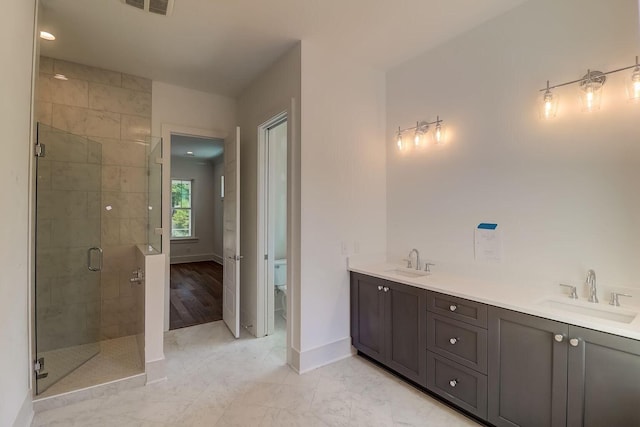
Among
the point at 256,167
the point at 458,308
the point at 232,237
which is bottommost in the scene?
the point at 458,308

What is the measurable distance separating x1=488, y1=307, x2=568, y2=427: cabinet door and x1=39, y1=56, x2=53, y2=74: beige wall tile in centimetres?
425

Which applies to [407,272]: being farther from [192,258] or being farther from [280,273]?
[192,258]

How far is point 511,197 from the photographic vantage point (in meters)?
2.20

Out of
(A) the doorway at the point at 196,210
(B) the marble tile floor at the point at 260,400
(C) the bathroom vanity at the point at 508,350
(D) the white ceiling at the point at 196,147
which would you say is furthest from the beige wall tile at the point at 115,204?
(A) the doorway at the point at 196,210

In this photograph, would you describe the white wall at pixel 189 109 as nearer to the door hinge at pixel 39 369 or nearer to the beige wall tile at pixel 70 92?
the beige wall tile at pixel 70 92

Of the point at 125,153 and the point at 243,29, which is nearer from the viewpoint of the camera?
the point at 243,29

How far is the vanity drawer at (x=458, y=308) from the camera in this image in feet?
6.25

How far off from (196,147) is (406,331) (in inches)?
229

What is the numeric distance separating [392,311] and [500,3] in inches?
95.3

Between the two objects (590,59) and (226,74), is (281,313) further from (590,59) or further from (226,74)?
(590,59)

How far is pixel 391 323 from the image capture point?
8.20 ft

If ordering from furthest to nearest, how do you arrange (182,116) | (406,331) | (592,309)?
(182,116)
(406,331)
(592,309)

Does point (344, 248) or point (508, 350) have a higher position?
point (344, 248)

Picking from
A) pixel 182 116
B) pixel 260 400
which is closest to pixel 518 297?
pixel 260 400
